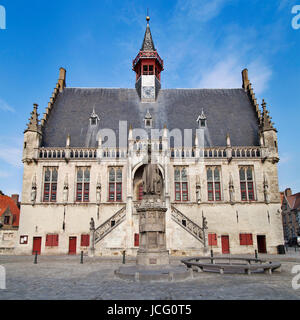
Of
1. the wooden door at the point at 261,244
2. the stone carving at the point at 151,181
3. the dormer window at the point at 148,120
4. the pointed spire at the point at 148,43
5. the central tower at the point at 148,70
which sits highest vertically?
the pointed spire at the point at 148,43

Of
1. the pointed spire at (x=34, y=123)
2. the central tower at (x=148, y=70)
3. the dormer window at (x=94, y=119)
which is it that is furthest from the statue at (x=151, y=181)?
the central tower at (x=148, y=70)

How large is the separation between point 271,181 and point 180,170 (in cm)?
853

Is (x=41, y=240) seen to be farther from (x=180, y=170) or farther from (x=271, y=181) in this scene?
(x=271, y=181)

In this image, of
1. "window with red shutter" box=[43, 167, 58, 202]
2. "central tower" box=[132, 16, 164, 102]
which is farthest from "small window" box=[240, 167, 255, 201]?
"window with red shutter" box=[43, 167, 58, 202]

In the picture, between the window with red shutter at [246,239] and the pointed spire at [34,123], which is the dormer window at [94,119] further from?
the window with red shutter at [246,239]

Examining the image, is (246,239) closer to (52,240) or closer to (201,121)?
(201,121)

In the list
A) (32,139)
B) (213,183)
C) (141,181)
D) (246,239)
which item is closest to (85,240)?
(141,181)

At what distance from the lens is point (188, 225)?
2277 cm

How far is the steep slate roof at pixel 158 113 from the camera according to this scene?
90.5 ft

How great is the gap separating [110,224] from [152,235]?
11.4 meters

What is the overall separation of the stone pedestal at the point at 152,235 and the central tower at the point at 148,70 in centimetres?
2113

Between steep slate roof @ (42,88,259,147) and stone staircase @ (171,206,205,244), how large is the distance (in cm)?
792

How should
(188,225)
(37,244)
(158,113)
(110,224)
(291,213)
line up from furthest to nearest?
(291,213) < (158,113) < (37,244) < (188,225) < (110,224)
